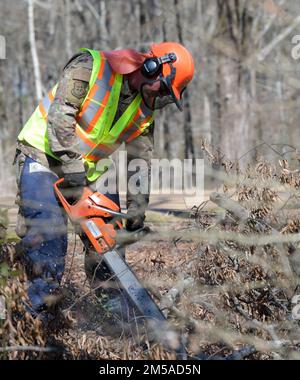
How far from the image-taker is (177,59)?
434 cm

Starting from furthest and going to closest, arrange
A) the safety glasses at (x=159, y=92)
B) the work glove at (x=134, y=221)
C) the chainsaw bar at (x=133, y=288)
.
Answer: the work glove at (x=134, y=221) → the safety glasses at (x=159, y=92) → the chainsaw bar at (x=133, y=288)

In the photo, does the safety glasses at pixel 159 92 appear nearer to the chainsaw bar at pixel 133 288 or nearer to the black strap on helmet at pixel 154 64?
the black strap on helmet at pixel 154 64

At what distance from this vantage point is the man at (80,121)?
4.19 meters

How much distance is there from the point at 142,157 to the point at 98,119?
0.63 metres

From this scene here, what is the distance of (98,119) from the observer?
14.5 feet

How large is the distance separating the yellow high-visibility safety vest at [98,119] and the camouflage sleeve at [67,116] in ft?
0.33

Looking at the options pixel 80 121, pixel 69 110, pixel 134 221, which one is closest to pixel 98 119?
pixel 80 121

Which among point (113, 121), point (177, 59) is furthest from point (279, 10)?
point (113, 121)

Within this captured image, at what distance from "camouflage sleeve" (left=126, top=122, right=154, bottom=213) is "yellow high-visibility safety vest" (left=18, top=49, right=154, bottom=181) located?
0.55ft

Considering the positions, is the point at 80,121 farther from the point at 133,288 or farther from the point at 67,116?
the point at 133,288

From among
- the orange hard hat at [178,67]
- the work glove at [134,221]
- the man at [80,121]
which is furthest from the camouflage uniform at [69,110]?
the work glove at [134,221]

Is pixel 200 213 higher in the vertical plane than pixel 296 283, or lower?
higher

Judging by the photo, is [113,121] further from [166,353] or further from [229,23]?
[229,23]
